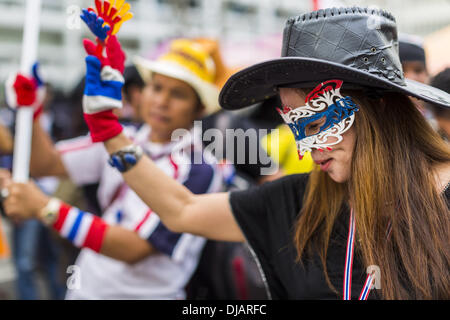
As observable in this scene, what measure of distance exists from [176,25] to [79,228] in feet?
31.6

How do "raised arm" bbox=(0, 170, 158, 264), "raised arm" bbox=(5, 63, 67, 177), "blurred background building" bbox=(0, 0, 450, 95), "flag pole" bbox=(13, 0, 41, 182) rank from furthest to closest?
"blurred background building" bbox=(0, 0, 450, 95), "raised arm" bbox=(5, 63, 67, 177), "raised arm" bbox=(0, 170, 158, 264), "flag pole" bbox=(13, 0, 41, 182)

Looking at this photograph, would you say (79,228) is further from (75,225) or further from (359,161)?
(359,161)

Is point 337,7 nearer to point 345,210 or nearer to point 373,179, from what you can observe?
point 373,179

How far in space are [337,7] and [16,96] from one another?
1608 millimetres

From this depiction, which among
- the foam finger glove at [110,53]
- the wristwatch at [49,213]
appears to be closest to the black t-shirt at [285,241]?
the foam finger glove at [110,53]

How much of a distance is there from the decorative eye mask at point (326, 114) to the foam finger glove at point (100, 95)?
0.64 meters

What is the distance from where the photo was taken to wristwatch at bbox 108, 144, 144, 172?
1683 mm

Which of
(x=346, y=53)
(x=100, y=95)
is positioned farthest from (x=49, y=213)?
(x=346, y=53)

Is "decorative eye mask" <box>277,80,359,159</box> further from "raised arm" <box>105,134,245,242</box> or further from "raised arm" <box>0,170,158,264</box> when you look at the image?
"raised arm" <box>0,170,158,264</box>

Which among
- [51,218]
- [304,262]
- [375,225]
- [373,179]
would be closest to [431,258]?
[375,225]

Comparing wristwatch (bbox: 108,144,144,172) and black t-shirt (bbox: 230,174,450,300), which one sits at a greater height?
wristwatch (bbox: 108,144,144,172)

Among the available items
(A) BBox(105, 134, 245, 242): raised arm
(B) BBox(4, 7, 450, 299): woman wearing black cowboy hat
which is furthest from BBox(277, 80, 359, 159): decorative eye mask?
(A) BBox(105, 134, 245, 242): raised arm

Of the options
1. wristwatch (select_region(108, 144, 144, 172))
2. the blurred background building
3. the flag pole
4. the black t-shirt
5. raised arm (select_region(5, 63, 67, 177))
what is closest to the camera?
the black t-shirt

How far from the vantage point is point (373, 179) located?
1.43m
